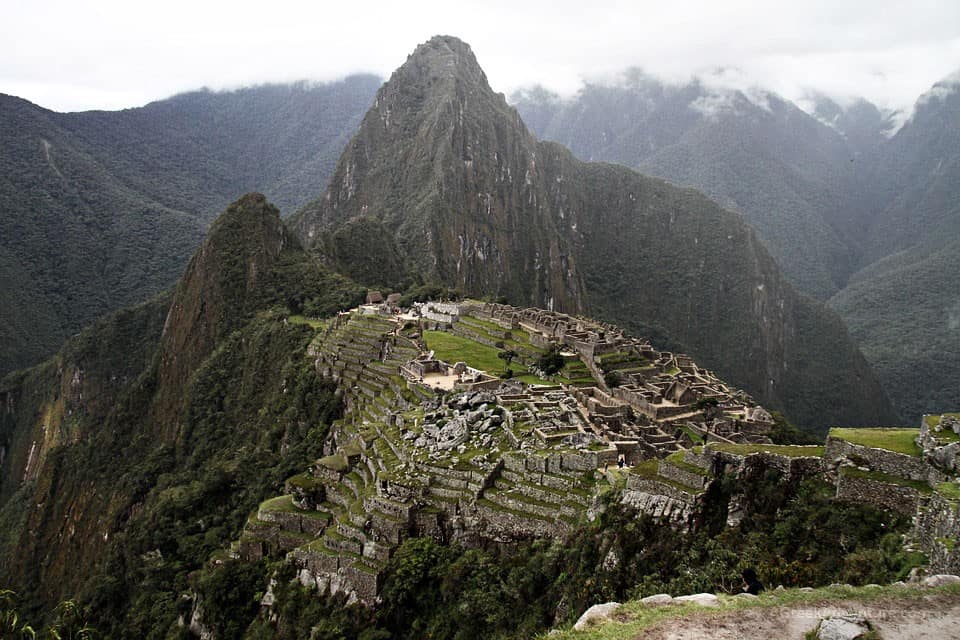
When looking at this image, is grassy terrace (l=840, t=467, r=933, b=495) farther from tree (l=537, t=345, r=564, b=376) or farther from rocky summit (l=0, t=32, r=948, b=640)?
tree (l=537, t=345, r=564, b=376)

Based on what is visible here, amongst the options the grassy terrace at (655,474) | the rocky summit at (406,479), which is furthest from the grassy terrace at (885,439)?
the grassy terrace at (655,474)

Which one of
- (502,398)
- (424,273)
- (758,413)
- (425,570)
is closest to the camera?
(425,570)

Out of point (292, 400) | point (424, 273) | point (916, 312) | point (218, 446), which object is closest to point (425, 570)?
point (292, 400)

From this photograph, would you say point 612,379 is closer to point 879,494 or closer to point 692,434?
point 692,434

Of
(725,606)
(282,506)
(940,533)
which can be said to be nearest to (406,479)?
(282,506)

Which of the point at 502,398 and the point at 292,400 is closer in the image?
the point at 502,398

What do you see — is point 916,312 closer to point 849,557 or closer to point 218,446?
point 218,446

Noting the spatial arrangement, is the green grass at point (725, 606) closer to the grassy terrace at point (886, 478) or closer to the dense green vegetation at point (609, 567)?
the dense green vegetation at point (609, 567)
